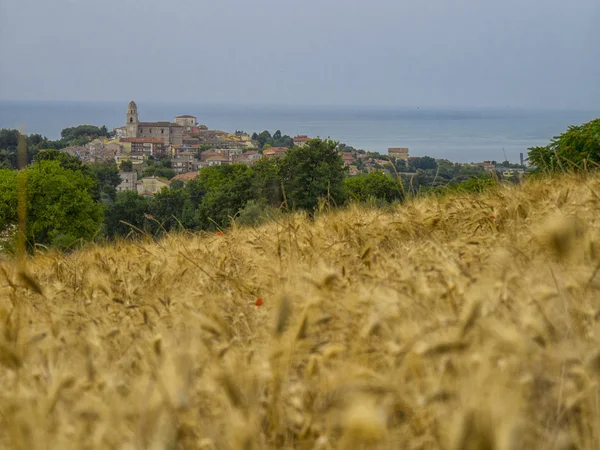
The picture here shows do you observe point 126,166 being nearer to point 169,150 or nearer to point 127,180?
point 127,180

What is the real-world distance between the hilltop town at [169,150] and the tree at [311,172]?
51.6 m

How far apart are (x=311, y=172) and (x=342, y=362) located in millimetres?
28374

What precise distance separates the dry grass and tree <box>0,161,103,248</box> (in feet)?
92.5

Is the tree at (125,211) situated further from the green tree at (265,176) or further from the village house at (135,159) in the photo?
the village house at (135,159)

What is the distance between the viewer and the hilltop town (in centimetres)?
9346

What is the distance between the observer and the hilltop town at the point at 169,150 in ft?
307

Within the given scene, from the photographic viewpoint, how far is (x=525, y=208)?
330 cm

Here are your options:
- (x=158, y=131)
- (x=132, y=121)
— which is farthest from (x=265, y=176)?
(x=132, y=121)

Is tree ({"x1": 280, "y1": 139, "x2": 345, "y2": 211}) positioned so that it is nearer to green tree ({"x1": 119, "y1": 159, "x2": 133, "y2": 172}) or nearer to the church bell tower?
green tree ({"x1": 119, "y1": 159, "x2": 133, "y2": 172})

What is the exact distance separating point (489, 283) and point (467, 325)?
40 centimetres

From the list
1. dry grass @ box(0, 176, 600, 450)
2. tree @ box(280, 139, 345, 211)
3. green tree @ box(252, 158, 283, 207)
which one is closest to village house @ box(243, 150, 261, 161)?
green tree @ box(252, 158, 283, 207)

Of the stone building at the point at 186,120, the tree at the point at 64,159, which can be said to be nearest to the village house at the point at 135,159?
the stone building at the point at 186,120

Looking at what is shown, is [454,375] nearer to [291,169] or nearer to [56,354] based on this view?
[56,354]

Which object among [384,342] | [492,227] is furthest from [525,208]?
[384,342]
